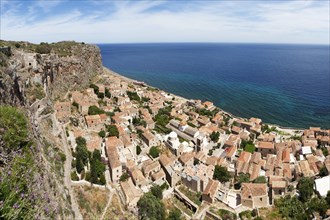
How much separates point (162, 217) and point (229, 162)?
19523mm

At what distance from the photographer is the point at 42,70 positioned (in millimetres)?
47562

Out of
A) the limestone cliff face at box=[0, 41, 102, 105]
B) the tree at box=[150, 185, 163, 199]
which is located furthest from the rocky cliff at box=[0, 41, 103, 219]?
the tree at box=[150, 185, 163, 199]

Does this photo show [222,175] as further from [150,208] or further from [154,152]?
[150,208]

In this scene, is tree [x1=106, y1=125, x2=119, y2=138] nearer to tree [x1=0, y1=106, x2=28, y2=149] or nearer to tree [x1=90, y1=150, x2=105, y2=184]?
tree [x1=90, y1=150, x2=105, y2=184]

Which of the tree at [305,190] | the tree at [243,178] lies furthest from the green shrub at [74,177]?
the tree at [305,190]

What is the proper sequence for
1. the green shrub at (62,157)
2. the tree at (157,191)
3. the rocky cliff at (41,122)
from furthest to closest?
the tree at (157,191)
the green shrub at (62,157)
the rocky cliff at (41,122)

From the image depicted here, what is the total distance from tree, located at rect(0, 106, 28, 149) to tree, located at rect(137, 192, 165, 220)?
16773 mm

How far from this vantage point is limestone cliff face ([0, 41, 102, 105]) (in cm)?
2930

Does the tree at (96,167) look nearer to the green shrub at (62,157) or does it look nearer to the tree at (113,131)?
the green shrub at (62,157)

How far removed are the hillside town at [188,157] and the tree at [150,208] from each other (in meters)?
1.27

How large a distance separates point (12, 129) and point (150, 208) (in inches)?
716

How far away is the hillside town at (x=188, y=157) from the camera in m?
33.8

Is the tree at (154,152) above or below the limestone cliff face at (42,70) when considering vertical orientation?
below

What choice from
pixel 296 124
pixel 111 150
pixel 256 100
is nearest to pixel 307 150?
pixel 296 124
